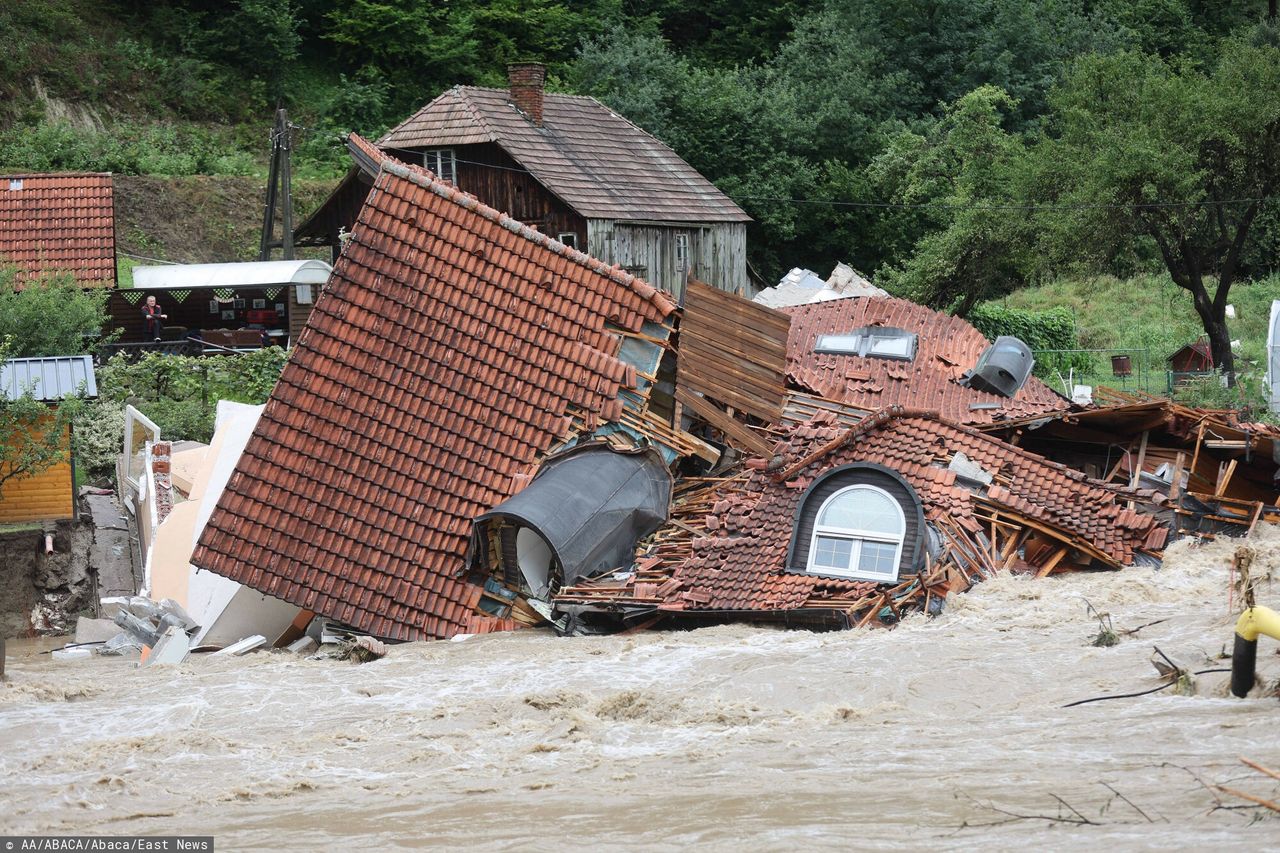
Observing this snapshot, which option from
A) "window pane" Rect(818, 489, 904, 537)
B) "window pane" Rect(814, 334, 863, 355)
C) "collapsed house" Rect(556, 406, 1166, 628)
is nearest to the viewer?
"collapsed house" Rect(556, 406, 1166, 628)

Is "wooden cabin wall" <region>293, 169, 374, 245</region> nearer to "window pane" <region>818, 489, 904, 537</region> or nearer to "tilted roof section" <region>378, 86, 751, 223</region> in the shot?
"tilted roof section" <region>378, 86, 751, 223</region>

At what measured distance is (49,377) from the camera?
73.0 ft

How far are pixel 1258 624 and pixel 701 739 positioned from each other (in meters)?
4.31

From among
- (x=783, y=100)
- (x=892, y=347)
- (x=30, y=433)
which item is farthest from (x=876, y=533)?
(x=783, y=100)

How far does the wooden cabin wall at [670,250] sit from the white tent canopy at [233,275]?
5.84 m

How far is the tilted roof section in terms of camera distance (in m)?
31.8

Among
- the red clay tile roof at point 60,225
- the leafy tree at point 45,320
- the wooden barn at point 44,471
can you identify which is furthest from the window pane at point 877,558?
the red clay tile roof at point 60,225

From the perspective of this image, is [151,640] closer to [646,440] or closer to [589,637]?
[589,637]

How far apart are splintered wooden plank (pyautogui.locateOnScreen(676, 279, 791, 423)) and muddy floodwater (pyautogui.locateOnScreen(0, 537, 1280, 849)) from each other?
4.56m

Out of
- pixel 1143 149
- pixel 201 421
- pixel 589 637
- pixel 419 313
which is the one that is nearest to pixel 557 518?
pixel 589 637

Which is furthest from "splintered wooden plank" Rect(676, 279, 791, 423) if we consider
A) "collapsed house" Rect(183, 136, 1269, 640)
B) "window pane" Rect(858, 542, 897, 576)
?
"window pane" Rect(858, 542, 897, 576)

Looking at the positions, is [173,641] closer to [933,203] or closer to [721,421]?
[721,421]

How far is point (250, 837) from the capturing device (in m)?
10.1

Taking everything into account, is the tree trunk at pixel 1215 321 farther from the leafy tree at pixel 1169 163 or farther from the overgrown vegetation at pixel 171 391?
the overgrown vegetation at pixel 171 391
